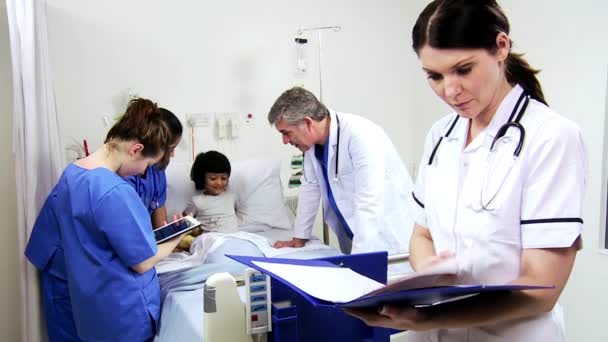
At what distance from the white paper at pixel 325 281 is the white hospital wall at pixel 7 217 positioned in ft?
6.78

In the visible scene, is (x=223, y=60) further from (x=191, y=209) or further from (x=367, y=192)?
(x=367, y=192)

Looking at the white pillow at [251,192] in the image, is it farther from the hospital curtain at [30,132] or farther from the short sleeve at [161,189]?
the hospital curtain at [30,132]

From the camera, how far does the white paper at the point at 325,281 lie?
2.56 feet

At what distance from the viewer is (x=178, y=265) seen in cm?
215

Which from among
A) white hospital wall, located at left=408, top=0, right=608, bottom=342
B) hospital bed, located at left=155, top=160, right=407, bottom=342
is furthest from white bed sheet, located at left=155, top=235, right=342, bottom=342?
white hospital wall, located at left=408, top=0, right=608, bottom=342

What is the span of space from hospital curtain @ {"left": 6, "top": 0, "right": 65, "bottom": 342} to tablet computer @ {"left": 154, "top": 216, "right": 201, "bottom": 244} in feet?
1.72

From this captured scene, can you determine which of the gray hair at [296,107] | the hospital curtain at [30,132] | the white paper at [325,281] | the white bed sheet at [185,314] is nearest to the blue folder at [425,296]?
the white paper at [325,281]

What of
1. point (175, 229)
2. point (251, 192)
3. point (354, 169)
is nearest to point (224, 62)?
point (251, 192)

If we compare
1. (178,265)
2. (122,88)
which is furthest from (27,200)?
(122,88)

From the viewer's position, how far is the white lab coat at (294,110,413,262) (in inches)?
78.0

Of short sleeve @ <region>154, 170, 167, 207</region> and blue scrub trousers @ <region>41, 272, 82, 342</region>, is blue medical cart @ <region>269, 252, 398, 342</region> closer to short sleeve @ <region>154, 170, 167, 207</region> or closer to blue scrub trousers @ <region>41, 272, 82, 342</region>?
blue scrub trousers @ <region>41, 272, 82, 342</region>

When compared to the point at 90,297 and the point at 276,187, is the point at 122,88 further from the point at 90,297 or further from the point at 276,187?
the point at 90,297

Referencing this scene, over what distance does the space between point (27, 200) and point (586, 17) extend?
2702 millimetres

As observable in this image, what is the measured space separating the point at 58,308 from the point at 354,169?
137 centimetres
